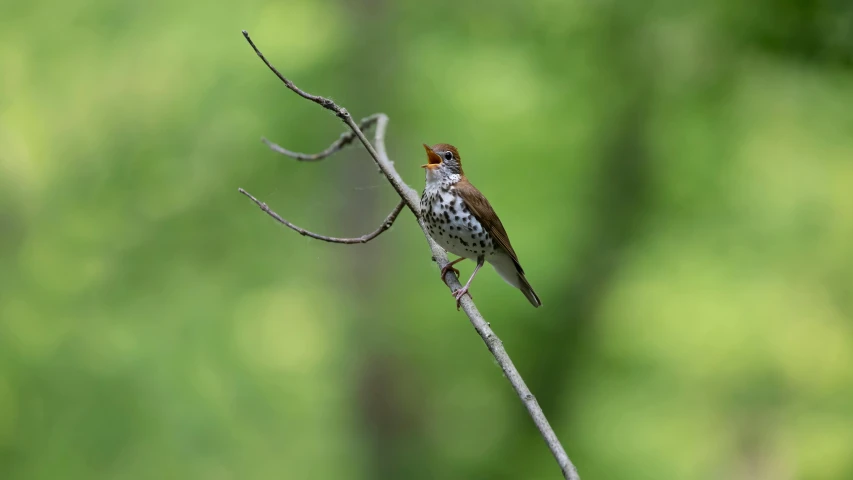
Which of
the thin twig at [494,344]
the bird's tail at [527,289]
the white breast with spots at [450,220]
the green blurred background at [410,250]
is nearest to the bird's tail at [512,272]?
the bird's tail at [527,289]

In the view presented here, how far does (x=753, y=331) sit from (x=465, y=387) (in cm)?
167

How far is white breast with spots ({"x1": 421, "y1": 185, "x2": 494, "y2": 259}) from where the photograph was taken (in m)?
2.09

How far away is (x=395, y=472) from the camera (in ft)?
14.8

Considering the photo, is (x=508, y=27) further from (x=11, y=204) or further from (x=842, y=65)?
(x=11, y=204)

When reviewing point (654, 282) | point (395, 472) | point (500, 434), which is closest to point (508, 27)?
point (654, 282)

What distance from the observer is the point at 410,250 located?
457 centimetres

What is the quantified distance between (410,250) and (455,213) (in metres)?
2.49

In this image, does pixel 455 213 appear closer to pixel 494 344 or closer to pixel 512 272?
pixel 512 272

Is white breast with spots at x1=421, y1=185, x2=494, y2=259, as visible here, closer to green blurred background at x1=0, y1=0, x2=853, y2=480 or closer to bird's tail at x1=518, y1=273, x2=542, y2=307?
bird's tail at x1=518, y1=273, x2=542, y2=307

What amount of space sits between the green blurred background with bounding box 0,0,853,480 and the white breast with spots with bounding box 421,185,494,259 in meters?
2.07

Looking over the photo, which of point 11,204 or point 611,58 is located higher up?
point 11,204

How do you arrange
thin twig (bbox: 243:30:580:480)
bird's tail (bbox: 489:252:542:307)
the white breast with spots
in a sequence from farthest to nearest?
1. bird's tail (bbox: 489:252:542:307)
2. the white breast with spots
3. thin twig (bbox: 243:30:580:480)

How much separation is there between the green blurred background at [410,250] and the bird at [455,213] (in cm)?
201

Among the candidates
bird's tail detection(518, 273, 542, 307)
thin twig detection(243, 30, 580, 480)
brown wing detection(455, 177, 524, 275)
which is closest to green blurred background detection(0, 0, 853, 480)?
bird's tail detection(518, 273, 542, 307)
